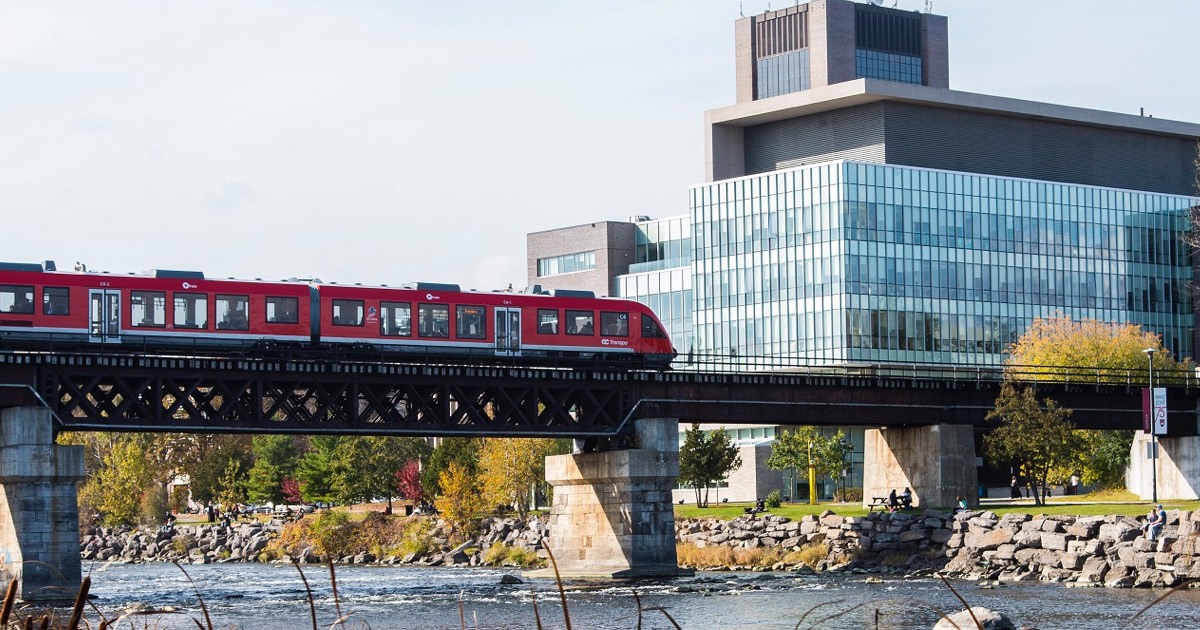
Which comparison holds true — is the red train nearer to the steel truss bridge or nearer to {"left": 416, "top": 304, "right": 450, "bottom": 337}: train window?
{"left": 416, "top": 304, "right": 450, "bottom": 337}: train window

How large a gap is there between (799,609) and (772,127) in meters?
98.2

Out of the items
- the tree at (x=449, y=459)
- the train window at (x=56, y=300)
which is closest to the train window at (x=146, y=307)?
the train window at (x=56, y=300)

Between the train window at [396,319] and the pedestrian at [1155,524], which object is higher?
the train window at [396,319]

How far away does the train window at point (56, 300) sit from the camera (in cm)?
5638

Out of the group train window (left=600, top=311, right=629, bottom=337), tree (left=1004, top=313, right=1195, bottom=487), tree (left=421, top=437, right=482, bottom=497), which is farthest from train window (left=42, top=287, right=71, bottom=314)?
tree (left=1004, top=313, right=1195, bottom=487)

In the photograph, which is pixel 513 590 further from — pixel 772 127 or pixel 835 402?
pixel 772 127

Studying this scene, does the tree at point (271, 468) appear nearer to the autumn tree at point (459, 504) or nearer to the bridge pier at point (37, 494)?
the autumn tree at point (459, 504)

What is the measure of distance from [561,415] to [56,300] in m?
20.4

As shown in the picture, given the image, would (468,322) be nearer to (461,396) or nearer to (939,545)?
(461,396)

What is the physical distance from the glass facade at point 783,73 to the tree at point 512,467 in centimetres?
5875

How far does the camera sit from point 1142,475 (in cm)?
8925

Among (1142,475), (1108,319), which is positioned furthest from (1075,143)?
(1142,475)

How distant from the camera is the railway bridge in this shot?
184 ft

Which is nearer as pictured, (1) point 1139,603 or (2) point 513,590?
(1) point 1139,603
